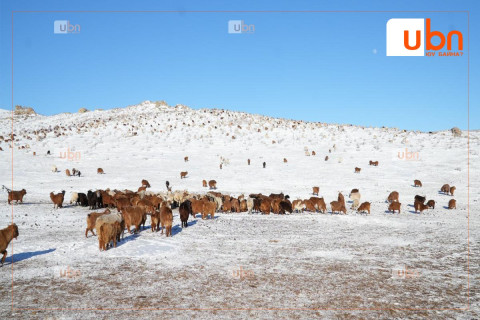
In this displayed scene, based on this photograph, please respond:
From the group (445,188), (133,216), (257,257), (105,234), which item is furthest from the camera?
(445,188)

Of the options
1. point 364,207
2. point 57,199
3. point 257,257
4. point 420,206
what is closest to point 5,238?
point 257,257

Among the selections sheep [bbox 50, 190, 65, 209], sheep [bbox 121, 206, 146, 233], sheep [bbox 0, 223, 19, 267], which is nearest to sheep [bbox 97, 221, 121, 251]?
sheep [bbox 121, 206, 146, 233]

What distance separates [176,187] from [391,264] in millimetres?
20772

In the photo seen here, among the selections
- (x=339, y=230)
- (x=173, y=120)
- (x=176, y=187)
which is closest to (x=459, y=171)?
(x=339, y=230)

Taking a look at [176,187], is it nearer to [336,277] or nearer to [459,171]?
[336,277]

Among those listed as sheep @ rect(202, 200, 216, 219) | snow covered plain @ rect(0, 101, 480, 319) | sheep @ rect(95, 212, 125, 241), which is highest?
sheep @ rect(95, 212, 125, 241)

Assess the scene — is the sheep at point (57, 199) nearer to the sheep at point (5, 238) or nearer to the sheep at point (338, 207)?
the sheep at point (5, 238)

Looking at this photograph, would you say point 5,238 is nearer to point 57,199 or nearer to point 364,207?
point 57,199

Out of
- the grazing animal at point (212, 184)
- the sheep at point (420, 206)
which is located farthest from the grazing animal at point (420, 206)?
the grazing animal at point (212, 184)

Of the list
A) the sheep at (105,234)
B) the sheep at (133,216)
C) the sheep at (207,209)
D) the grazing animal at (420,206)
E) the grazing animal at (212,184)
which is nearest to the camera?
the sheep at (105,234)

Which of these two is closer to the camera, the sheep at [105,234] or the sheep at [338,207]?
the sheep at [105,234]

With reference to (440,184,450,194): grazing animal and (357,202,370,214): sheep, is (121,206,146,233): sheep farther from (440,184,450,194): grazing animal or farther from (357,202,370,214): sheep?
(440,184,450,194): grazing animal

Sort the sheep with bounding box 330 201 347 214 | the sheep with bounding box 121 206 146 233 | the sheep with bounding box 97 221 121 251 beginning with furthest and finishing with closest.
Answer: the sheep with bounding box 330 201 347 214 < the sheep with bounding box 121 206 146 233 < the sheep with bounding box 97 221 121 251

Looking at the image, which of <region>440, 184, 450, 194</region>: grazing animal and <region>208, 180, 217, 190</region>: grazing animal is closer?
<region>440, 184, 450, 194</region>: grazing animal
